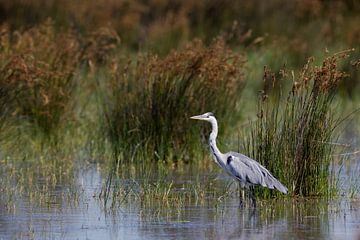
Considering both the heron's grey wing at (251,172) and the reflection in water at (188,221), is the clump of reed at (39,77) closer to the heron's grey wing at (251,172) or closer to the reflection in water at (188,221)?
the reflection in water at (188,221)

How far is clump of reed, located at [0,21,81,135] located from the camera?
1076 centimetres

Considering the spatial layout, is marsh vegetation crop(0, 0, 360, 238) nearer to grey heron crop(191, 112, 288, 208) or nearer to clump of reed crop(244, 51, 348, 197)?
clump of reed crop(244, 51, 348, 197)

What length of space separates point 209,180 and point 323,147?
169cm

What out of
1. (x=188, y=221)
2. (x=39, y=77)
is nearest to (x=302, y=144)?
(x=188, y=221)

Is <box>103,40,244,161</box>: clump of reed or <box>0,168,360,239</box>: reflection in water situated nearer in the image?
<box>0,168,360,239</box>: reflection in water

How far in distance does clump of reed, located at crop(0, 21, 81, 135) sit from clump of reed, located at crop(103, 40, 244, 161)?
0.82m

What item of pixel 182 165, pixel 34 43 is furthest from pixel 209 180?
pixel 34 43

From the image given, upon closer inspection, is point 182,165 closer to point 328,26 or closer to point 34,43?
point 34,43

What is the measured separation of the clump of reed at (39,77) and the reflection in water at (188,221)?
96.6 inches

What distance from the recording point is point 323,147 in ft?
28.0

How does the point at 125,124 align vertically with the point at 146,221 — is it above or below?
above

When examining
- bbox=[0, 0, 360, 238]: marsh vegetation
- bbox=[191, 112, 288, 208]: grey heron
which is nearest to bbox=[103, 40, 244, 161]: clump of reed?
bbox=[0, 0, 360, 238]: marsh vegetation

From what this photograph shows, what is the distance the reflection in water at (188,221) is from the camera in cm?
711

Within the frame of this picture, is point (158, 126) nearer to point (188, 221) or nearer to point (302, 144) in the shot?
point (302, 144)
